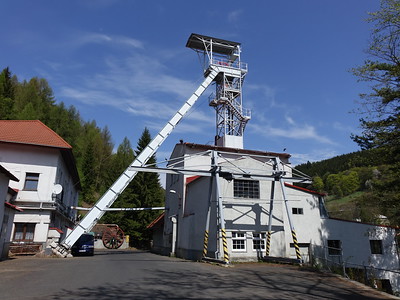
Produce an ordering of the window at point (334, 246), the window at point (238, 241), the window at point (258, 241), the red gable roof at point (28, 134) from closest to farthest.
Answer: the window at point (238, 241) < the window at point (258, 241) < the window at point (334, 246) < the red gable roof at point (28, 134)

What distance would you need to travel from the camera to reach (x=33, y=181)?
23.1m

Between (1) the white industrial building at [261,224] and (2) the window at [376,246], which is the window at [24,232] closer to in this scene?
(1) the white industrial building at [261,224]

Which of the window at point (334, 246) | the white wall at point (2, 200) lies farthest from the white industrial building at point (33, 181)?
the window at point (334, 246)

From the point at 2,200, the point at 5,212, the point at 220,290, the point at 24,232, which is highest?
the point at 2,200

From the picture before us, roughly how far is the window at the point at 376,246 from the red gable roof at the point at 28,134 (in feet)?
79.7

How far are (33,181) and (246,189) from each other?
1620cm

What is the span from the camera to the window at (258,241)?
758 inches

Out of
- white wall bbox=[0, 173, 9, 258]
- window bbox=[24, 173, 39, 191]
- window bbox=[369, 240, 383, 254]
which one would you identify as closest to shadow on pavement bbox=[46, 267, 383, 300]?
white wall bbox=[0, 173, 9, 258]

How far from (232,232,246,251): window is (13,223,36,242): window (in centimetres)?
1478

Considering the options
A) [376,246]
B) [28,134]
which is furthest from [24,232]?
[376,246]

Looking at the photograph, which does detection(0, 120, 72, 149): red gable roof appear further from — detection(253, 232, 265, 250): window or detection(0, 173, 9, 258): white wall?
detection(253, 232, 265, 250): window

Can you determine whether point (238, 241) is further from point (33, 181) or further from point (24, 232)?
point (33, 181)

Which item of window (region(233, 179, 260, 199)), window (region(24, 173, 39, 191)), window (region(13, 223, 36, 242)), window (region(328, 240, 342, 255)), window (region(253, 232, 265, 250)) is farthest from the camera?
window (region(24, 173, 39, 191))

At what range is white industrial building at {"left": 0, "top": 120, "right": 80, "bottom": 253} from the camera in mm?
21906
